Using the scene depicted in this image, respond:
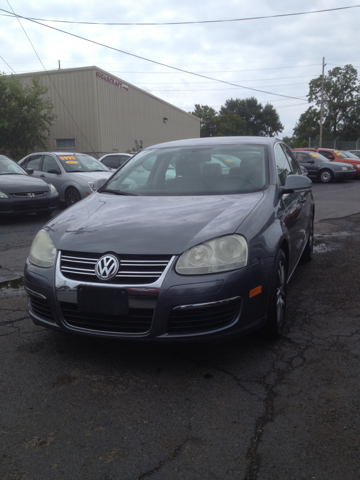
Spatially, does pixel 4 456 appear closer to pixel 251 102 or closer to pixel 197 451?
pixel 197 451

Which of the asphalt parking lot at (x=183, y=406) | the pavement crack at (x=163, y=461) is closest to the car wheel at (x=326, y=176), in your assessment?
the asphalt parking lot at (x=183, y=406)

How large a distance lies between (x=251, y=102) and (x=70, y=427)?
94.0m

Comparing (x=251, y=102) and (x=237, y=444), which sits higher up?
(x=251, y=102)

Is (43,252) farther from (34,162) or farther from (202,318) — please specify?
(34,162)

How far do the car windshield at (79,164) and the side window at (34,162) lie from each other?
2.41 ft

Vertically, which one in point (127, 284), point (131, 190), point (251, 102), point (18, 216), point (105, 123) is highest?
point (251, 102)

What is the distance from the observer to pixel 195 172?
13.3ft

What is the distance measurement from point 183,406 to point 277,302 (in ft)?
3.54

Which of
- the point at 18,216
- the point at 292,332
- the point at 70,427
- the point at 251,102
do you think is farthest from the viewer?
the point at 251,102

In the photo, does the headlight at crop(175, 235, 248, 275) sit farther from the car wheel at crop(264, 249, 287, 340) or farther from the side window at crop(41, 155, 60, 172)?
the side window at crop(41, 155, 60, 172)

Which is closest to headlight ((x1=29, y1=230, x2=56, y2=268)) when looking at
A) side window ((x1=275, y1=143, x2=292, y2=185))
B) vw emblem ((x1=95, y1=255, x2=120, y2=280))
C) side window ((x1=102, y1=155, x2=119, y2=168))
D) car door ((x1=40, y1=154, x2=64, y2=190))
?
vw emblem ((x1=95, y1=255, x2=120, y2=280))

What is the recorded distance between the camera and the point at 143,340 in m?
2.72

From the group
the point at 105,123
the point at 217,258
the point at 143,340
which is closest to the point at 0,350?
the point at 143,340

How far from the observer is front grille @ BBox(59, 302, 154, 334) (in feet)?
8.85
